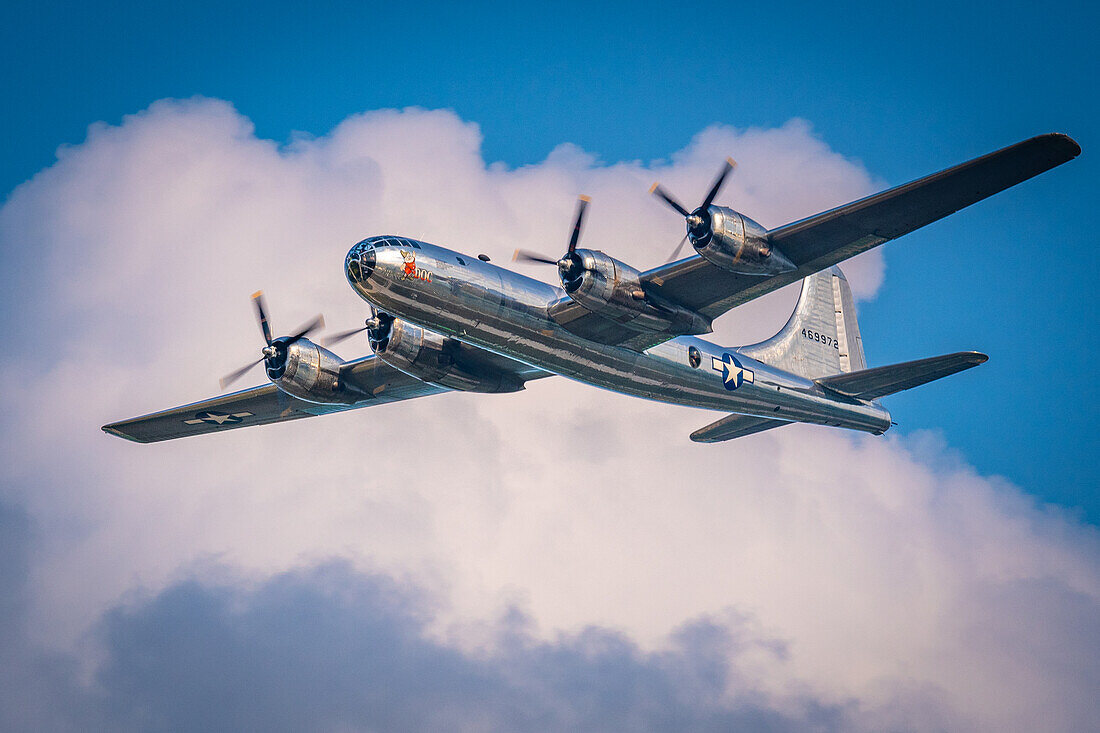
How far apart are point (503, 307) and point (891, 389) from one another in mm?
14087

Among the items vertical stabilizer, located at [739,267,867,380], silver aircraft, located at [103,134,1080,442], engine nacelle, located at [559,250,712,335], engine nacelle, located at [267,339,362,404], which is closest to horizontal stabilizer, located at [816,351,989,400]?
silver aircraft, located at [103,134,1080,442]

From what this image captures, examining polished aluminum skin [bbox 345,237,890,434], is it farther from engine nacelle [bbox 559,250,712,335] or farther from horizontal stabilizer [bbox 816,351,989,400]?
engine nacelle [bbox 559,250,712,335]

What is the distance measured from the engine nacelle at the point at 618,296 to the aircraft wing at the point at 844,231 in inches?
13.2

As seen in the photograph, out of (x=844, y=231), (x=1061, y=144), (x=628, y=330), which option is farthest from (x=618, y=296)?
(x=1061, y=144)

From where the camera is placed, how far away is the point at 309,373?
107ft

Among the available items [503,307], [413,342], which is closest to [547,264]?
[503,307]

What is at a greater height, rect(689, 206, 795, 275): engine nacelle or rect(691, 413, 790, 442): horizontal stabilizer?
rect(691, 413, 790, 442): horizontal stabilizer

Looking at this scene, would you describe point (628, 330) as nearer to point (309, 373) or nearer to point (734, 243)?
point (734, 243)

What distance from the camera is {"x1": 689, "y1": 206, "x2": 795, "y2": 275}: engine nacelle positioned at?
24875mm

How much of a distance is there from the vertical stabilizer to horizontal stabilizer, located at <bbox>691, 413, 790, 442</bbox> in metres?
2.03

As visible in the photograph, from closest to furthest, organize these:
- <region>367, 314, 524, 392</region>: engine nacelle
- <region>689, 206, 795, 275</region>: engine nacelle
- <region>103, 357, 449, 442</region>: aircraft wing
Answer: <region>689, 206, 795, 275</region>: engine nacelle, <region>367, 314, 524, 392</region>: engine nacelle, <region>103, 357, 449, 442</region>: aircraft wing

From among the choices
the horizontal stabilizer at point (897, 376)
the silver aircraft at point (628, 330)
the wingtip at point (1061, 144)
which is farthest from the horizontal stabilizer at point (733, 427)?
the wingtip at point (1061, 144)

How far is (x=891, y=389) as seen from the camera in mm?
33281

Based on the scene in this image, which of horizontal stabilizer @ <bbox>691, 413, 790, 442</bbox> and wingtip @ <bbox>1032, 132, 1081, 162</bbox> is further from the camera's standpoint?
horizontal stabilizer @ <bbox>691, 413, 790, 442</bbox>
